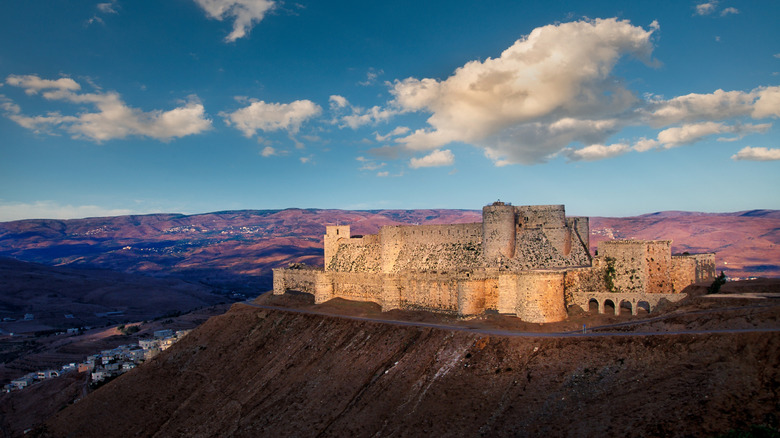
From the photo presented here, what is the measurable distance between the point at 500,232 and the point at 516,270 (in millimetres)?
4001

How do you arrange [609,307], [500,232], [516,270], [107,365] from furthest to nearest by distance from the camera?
1. [107,365]
2. [500,232]
3. [516,270]
4. [609,307]

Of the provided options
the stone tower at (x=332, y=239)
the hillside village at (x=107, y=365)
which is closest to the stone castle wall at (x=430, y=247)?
the stone tower at (x=332, y=239)

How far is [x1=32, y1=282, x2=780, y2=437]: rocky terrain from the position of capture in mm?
21844

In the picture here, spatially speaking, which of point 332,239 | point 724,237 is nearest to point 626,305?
point 332,239

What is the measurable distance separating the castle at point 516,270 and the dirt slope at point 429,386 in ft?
18.6

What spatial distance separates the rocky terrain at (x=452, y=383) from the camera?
21.8m

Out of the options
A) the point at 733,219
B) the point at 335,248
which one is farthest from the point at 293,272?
the point at 733,219

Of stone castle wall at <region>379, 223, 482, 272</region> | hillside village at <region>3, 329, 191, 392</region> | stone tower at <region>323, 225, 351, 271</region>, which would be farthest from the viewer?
hillside village at <region>3, 329, 191, 392</region>

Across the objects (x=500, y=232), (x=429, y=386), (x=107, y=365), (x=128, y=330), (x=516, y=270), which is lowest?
(x=128, y=330)

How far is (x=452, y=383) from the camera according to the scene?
30.0m

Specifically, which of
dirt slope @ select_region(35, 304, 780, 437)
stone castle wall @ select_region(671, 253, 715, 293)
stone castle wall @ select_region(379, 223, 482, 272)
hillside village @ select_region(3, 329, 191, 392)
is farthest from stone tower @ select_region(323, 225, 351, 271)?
stone castle wall @ select_region(671, 253, 715, 293)

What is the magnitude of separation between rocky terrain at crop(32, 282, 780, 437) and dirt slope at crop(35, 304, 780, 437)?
3.6 inches

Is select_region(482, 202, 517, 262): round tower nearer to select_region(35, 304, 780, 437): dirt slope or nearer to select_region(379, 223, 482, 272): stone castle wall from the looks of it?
select_region(379, 223, 482, 272): stone castle wall

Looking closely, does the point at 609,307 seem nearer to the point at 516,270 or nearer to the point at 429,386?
the point at 516,270
